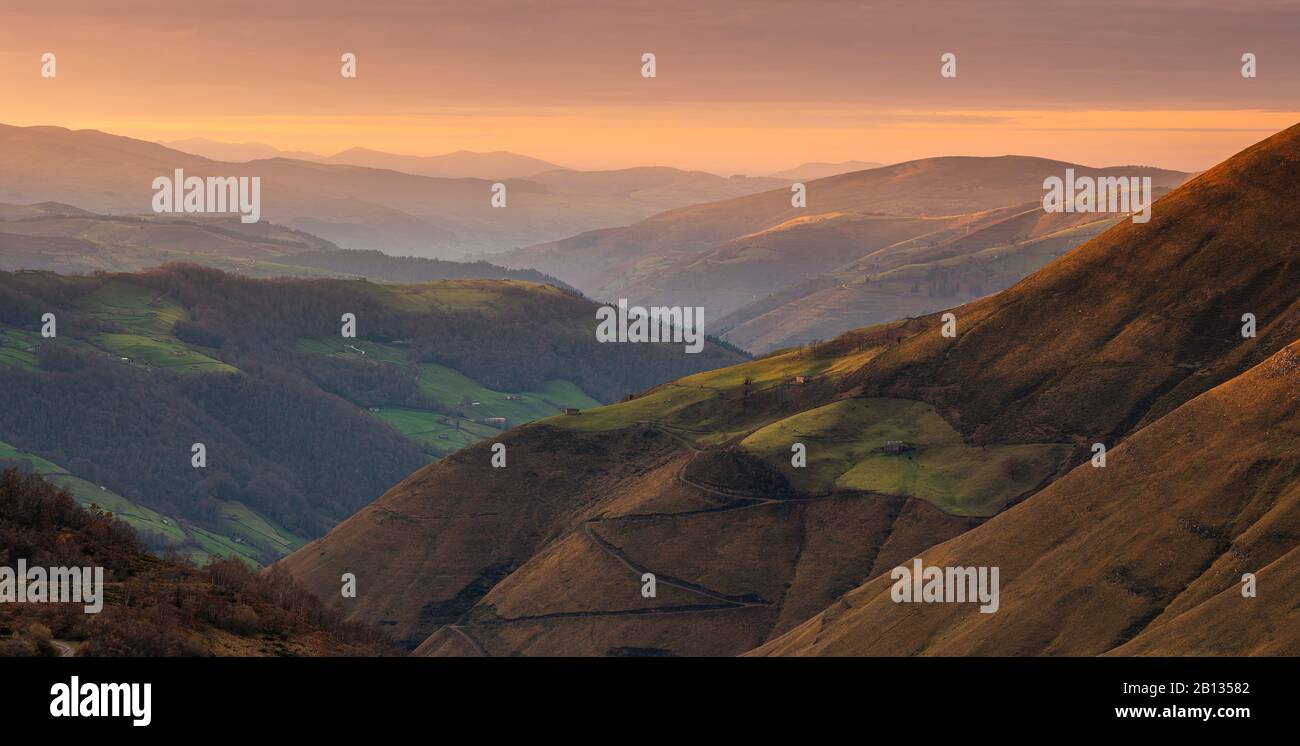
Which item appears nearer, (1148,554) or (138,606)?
(138,606)

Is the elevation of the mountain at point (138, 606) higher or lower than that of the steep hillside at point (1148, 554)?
higher

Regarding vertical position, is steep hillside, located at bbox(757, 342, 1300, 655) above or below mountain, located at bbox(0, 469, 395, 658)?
below

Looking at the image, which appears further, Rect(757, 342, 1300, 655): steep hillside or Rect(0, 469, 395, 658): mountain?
Rect(757, 342, 1300, 655): steep hillside
